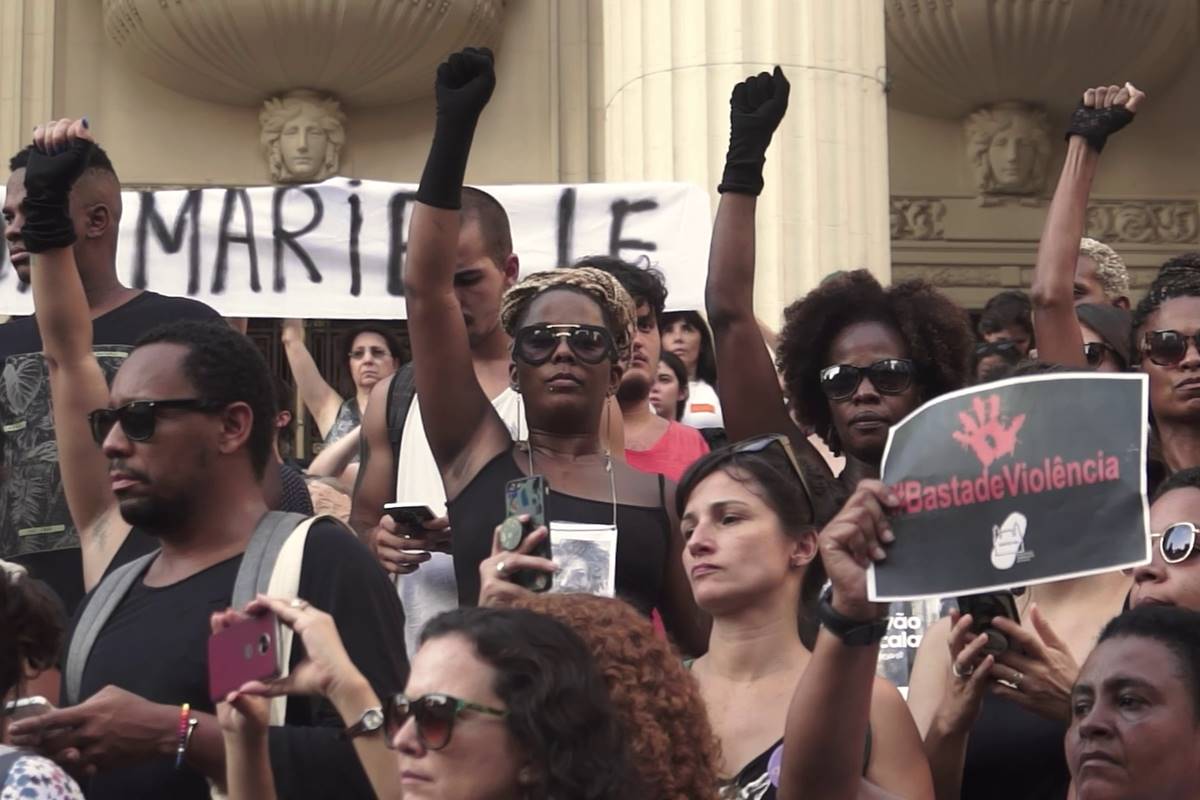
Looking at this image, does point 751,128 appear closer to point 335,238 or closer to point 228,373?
point 228,373

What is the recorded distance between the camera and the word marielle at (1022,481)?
3656mm

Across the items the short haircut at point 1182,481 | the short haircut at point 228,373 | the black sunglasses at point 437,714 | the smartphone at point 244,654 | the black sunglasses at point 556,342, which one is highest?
the black sunglasses at point 556,342

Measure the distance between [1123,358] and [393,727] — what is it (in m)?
3.53

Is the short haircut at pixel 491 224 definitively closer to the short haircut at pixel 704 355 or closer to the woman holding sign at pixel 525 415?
the woman holding sign at pixel 525 415

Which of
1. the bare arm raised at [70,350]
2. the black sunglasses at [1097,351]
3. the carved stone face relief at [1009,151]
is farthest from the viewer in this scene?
the carved stone face relief at [1009,151]

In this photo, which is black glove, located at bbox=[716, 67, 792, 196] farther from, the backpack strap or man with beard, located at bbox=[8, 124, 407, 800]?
man with beard, located at bbox=[8, 124, 407, 800]

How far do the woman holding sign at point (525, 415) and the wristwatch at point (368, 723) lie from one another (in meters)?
1.10

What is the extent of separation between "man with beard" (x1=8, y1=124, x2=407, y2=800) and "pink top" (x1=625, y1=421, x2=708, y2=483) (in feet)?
5.44

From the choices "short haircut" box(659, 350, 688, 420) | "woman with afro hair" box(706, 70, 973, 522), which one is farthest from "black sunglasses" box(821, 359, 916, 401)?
"short haircut" box(659, 350, 688, 420)

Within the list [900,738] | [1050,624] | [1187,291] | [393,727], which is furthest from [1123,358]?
[393,727]

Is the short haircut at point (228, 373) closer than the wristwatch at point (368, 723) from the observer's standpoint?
No

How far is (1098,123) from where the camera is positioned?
609cm

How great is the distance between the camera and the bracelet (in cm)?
405

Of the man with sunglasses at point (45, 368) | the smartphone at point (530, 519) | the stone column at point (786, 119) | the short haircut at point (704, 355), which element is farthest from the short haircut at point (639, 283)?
the stone column at point (786, 119)
